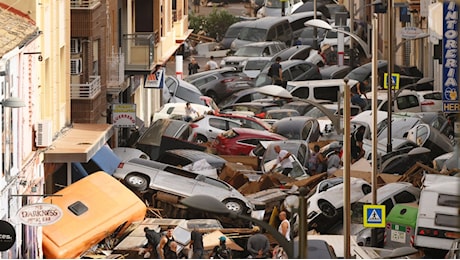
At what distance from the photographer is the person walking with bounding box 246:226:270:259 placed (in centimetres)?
2900

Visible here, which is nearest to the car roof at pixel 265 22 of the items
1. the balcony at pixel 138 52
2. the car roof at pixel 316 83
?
the car roof at pixel 316 83

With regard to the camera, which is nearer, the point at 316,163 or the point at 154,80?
the point at 316,163

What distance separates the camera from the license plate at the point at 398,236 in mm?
31492

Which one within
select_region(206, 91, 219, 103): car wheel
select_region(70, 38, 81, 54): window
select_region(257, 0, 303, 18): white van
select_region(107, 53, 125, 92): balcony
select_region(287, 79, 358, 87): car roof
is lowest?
select_region(206, 91, 219, 103): car wheel

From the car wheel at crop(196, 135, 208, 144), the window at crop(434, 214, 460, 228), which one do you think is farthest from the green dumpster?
the car wheel at crop(196, 135, 208, 144)

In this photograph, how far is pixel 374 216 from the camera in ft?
101

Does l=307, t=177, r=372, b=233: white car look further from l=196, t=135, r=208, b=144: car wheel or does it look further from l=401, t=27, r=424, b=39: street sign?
l=401, t=27, r=424, b=39: street sign

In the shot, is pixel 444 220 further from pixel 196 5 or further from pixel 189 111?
pixel 196 5

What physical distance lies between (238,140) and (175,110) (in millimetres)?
9062

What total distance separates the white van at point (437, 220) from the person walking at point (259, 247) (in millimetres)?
2772

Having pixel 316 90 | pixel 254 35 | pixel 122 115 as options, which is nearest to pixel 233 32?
pixel 254 35

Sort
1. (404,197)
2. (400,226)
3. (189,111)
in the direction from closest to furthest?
1. (400,226)
2. (404,197)
3. (189,111)

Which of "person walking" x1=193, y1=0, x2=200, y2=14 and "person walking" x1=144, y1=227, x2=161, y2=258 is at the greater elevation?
"person walking" x1=193, y1=0, x2=200, y2=14

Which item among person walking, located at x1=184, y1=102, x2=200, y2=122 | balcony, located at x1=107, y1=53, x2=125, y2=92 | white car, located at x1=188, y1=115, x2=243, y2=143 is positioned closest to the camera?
balcony, located at x1=107, y1=53, x2=125, y2=92
